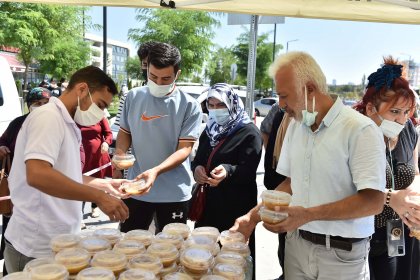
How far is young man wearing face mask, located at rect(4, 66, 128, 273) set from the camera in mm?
1653

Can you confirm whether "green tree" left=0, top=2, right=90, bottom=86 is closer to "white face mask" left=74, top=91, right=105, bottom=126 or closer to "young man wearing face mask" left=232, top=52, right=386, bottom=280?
"white face mask" left=74, top=91, right=105, bottom=126

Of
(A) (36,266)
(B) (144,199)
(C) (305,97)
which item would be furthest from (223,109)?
(A) (36,266)

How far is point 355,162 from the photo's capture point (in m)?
1.71

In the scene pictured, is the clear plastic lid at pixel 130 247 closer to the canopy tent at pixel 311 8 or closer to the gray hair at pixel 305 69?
the gray hair at pixel 305 69

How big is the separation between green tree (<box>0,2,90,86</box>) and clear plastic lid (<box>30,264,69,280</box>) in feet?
41.6

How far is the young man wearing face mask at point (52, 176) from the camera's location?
65.1 inches

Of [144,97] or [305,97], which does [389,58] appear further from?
[144,97]

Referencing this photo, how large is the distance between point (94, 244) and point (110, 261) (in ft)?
0.75

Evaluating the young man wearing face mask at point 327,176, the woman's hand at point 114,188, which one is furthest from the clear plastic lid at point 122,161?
the young man wearing face mask at point 327,176

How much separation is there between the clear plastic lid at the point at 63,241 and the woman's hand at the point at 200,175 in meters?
1.17

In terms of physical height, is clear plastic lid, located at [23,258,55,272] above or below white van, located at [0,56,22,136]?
below

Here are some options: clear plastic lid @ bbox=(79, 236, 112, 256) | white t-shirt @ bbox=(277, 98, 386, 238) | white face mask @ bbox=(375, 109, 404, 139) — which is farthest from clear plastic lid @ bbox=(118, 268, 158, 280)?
white face mask @ bbox=(375, 109, 404, 139)

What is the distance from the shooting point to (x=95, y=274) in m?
1.43

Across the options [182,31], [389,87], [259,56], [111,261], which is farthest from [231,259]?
[259,56]
